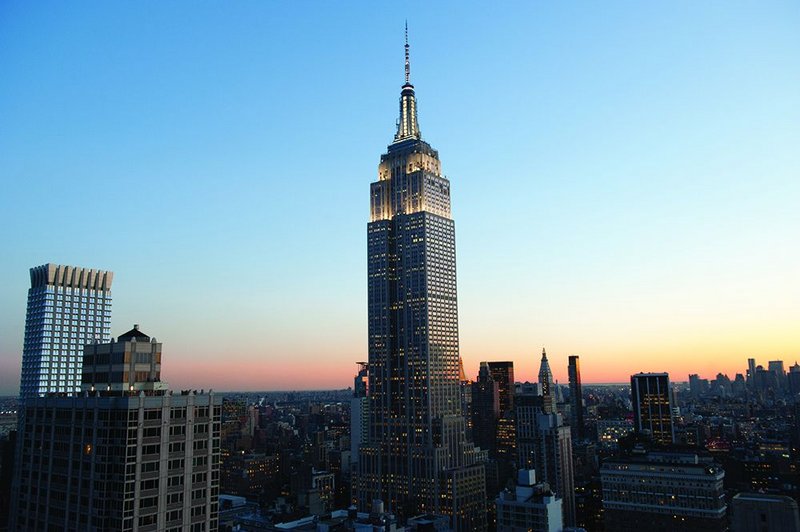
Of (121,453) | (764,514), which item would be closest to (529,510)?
(764,514)

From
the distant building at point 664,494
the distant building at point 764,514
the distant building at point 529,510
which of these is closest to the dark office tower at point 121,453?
the distant building at point 529,510

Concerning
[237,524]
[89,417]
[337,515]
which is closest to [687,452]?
[337,515]

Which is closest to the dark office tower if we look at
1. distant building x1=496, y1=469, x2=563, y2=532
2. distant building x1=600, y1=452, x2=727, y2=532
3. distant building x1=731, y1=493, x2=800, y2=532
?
A: distant building x1=496, y1=469, x2=563, y2=532

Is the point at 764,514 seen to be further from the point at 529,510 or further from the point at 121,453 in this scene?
the point at 121,453

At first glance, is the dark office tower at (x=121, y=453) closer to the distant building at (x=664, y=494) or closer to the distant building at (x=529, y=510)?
the distant building at (x=529, y=510)

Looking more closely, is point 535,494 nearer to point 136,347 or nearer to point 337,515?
point 337,515

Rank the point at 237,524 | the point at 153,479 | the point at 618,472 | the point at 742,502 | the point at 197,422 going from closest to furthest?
the point at 153,479 → the point at 197,422 → the point at 742,502 → the point at 237,524 → the point at 618,472
